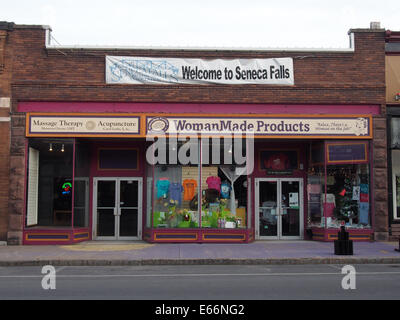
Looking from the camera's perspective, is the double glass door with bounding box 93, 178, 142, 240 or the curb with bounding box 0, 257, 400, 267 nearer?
the curb with bounding box 0, 257, 400, 267

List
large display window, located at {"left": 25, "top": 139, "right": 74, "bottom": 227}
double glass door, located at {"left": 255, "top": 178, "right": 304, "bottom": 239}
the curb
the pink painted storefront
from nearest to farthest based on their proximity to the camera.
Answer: the curb < the pink painted storefront < large display window, located at {"left": 25, "top": 139, "right": 74, "bottom": 227} < double glass door, located at {"left": 255, "top": 178, "right": 304, "bottom": 239}

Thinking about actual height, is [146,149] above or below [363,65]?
below

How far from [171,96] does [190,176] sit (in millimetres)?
2902

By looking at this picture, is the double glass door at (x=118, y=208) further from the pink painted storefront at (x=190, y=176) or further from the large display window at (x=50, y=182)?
the large display window at (x=50, y=182)

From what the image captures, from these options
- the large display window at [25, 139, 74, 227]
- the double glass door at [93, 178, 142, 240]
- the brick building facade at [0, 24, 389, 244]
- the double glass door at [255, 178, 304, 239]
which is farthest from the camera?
the double glass door at [255, 178, 304, 239]

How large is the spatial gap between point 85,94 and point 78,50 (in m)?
1.59

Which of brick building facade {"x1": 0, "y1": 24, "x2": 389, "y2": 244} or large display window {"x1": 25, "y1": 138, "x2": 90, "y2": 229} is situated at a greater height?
brick building facade {"x1": 0, "y1": 24, "x2": 389, "y2": 244}

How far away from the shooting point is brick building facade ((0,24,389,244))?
1634 cm

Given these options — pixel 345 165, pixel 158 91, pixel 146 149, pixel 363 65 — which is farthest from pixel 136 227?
pixel 363 65

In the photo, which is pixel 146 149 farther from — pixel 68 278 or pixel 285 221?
pixel 68 278

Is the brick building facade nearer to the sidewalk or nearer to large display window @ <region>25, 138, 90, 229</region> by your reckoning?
large display window @ <region>25, 138, 90, 229</region>

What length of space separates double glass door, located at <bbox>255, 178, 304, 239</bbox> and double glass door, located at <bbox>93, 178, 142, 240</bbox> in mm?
4467

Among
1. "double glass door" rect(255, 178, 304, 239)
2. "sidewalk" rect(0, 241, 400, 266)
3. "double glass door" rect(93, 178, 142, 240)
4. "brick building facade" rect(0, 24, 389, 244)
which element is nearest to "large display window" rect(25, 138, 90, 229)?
"brick building facade" rect(0, 24, 389, 244)

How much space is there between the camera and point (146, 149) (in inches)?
698
